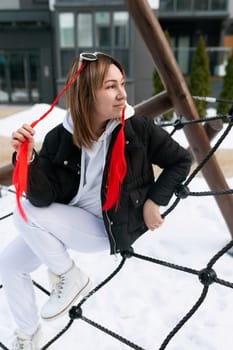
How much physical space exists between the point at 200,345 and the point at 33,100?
8.00m

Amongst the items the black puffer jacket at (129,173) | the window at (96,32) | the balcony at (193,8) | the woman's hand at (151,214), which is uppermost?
the balcony at (193,8)

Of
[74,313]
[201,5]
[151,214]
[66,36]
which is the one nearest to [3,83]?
[66,36]

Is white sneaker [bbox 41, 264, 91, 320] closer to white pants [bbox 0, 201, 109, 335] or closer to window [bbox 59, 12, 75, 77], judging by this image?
white pants [bbox 0, 201, 109, 335]

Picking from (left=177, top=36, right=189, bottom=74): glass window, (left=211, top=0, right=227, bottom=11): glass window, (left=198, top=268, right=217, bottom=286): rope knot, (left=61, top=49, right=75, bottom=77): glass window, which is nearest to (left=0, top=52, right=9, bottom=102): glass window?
(left=61, top=49, right=75, bottom=77): glass window

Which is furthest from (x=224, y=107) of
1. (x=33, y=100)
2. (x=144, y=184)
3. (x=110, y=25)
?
(x=144, y=184)

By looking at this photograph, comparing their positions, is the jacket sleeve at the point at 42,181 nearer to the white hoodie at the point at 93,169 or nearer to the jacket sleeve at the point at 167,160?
the white hoodie at the point at 93,169

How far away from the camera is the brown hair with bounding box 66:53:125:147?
0.77 meters

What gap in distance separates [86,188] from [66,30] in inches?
278

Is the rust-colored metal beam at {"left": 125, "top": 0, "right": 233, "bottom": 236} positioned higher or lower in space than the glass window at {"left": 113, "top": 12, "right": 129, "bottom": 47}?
lower

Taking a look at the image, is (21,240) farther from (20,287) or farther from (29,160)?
(29,160)

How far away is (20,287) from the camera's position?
2.83ft

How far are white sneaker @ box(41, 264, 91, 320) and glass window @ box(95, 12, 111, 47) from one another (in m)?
6.91

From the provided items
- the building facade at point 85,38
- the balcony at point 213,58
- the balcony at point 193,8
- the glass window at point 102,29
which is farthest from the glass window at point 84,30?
the balcony at point 213,58

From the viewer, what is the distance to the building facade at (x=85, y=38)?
708 cm
